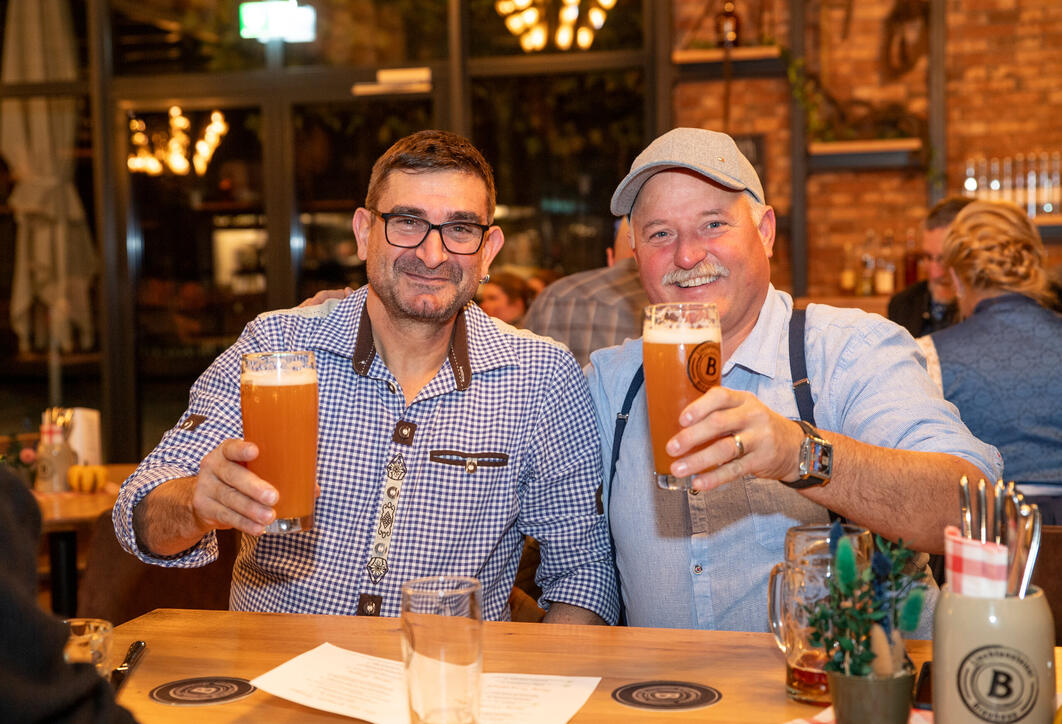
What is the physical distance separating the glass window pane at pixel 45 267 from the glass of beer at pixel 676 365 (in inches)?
255

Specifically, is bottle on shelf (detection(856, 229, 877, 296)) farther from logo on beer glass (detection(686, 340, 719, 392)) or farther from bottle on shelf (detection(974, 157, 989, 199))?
logo on beer glass (detection(686, 340, 719, 392))

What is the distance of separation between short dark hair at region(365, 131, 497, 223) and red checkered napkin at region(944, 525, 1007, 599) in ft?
4.66

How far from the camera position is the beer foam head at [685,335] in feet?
5.02

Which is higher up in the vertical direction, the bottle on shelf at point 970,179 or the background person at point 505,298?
the bottle on shelf at point 970,179

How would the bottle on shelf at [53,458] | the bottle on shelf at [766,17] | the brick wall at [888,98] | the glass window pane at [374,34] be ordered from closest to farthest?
the bottle on shelf at [53,458] → the brick wall at [888,98] → the bottle on shelf at [766,17] → the glass window pane at [374,34]

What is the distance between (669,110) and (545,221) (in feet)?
3.39

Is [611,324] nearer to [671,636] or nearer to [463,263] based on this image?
[463,263]

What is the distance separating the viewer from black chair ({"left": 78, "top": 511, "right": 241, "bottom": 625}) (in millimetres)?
2221

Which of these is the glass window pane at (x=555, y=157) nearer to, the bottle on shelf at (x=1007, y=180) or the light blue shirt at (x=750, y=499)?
the bottle on shelf at (x=1007, y=180)

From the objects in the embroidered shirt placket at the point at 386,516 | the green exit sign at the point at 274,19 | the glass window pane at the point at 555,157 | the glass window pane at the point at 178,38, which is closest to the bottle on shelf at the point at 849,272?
the glass window pane at the point at 555,157

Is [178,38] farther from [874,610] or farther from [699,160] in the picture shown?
[874,610]

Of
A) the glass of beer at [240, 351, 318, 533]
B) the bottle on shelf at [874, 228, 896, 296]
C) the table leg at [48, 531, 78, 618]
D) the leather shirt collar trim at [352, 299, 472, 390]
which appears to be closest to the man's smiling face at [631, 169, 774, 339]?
the leather shirt collar trim at [352, 299, 472, 390]

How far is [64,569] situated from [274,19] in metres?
3.97

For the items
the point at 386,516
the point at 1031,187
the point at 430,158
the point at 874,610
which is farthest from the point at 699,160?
the point at 1031,187
